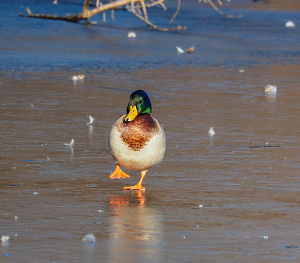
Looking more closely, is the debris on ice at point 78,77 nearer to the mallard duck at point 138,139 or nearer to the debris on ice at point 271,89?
the debris on ice at point 271,89

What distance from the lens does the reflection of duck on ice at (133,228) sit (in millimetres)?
3590

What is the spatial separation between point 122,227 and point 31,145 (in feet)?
7.68

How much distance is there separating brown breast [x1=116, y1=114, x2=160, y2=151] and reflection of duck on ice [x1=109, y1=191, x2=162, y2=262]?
13.6 inches

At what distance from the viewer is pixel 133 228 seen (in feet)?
13.2

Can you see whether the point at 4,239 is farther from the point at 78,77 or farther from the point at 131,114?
the point at 78,77

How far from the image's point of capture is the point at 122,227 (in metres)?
4.04

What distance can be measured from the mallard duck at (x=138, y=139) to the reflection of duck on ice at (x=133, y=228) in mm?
236

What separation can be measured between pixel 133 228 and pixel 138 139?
3.11 feet

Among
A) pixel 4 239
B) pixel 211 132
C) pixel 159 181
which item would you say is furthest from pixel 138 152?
pixel 211 132

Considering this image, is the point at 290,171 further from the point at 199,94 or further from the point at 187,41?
the point at 187,41

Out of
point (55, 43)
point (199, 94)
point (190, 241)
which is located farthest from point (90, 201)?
point (55, 43)

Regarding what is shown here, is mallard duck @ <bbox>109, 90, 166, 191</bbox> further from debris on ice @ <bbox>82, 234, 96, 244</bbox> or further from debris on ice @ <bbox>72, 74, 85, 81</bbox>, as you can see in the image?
debris on ice @ <bbox>72, 74, 85, 81</bbox>

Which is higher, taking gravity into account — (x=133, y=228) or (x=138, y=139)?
(x=138, y=139)

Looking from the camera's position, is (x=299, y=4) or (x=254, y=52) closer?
(x=254, y=52)
